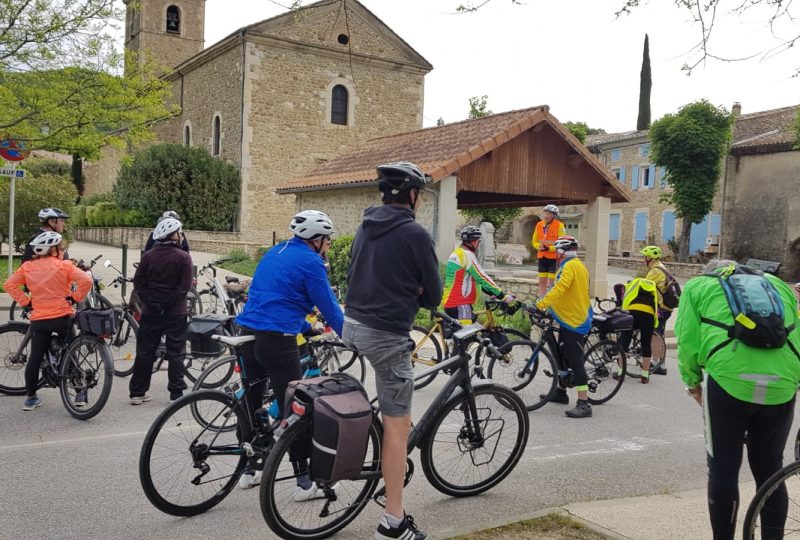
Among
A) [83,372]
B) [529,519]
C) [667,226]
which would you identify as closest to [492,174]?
[83,372]

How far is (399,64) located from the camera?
32.9 meters

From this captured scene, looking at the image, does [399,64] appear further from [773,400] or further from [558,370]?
[773,400]

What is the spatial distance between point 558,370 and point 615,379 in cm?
97

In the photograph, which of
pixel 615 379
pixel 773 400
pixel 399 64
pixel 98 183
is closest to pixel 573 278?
pixel 615 379

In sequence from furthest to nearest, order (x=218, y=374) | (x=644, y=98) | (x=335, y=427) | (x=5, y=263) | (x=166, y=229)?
(x=644, y=98)
(x=5, y=263)
(x=166, y=229)
(x=218, y=374)
(x=335, y=427)

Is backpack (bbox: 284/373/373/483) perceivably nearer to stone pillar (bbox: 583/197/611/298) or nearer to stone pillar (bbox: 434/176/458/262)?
stone pillar (bbox: 434/176/458/262)

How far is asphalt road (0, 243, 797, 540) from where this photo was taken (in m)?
4.12

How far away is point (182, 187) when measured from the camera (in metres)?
28.5

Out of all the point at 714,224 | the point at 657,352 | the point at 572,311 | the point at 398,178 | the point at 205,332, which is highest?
the point at 714,224

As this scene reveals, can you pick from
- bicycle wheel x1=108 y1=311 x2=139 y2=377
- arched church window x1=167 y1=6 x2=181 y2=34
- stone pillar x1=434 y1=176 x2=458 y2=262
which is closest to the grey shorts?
bicycle wheel x1=108 y1=311 x2=139 y2=377

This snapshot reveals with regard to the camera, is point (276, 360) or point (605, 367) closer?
point (276, 360)

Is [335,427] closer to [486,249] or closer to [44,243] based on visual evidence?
[44,243]

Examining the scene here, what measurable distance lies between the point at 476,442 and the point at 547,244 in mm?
9820

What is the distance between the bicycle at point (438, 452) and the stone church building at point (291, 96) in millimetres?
24317
